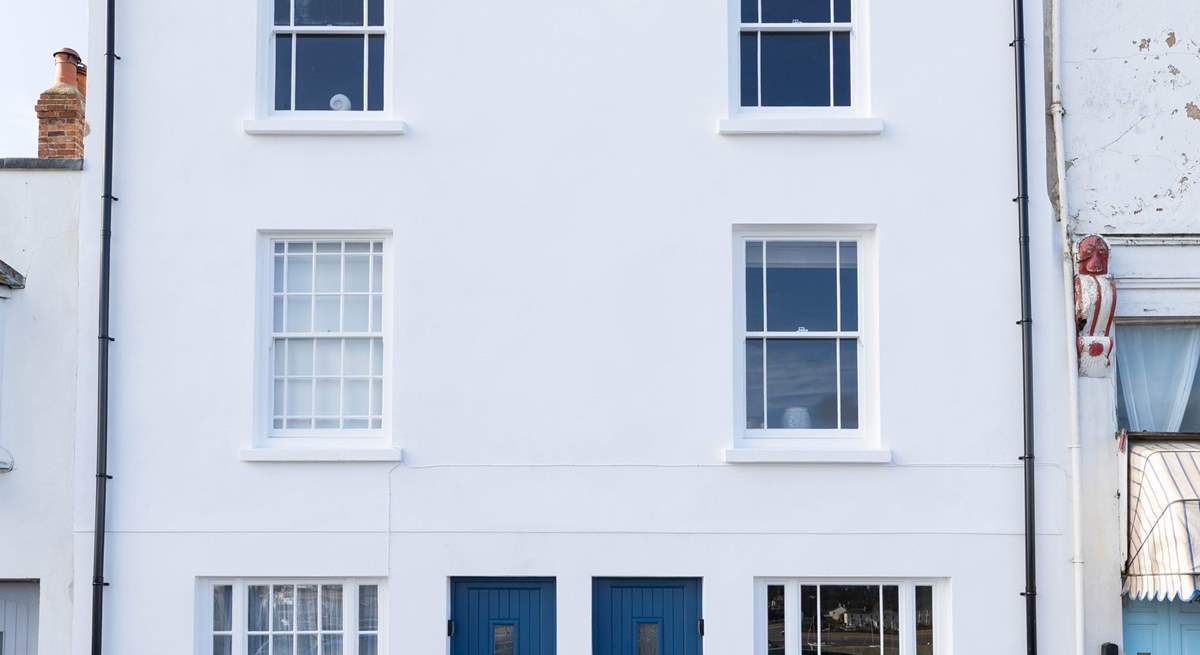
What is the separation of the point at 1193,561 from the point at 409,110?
22.2ft

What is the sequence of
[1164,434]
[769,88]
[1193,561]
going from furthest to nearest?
[769,88] → [1164,434] → [1193,561]

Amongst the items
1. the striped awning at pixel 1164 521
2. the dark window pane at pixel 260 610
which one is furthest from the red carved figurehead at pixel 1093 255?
the dark window pane at pixel 260 610

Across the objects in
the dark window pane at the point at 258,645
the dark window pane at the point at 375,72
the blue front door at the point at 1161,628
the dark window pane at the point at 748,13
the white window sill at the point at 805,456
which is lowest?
the dark window pane at the point at 258,645

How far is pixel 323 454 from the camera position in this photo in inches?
354

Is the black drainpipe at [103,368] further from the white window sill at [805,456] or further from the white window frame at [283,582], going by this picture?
the white window sill at [805,456]

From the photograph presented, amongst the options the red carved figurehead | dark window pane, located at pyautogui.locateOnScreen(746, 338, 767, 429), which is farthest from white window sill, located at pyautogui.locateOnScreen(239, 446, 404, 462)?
the red carved figurehead

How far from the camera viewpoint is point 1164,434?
29.3ft

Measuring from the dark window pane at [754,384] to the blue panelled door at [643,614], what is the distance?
4.44 feet

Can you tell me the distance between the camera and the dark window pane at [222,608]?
9.18 meters

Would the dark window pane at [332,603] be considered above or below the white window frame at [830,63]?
below

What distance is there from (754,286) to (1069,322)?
2.43 metres

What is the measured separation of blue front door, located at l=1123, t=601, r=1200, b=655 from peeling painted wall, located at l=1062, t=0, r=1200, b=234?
9.62 feet

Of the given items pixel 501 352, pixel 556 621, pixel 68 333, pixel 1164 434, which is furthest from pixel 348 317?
pixel 1164 434

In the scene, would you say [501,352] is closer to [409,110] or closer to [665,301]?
[665,301]
